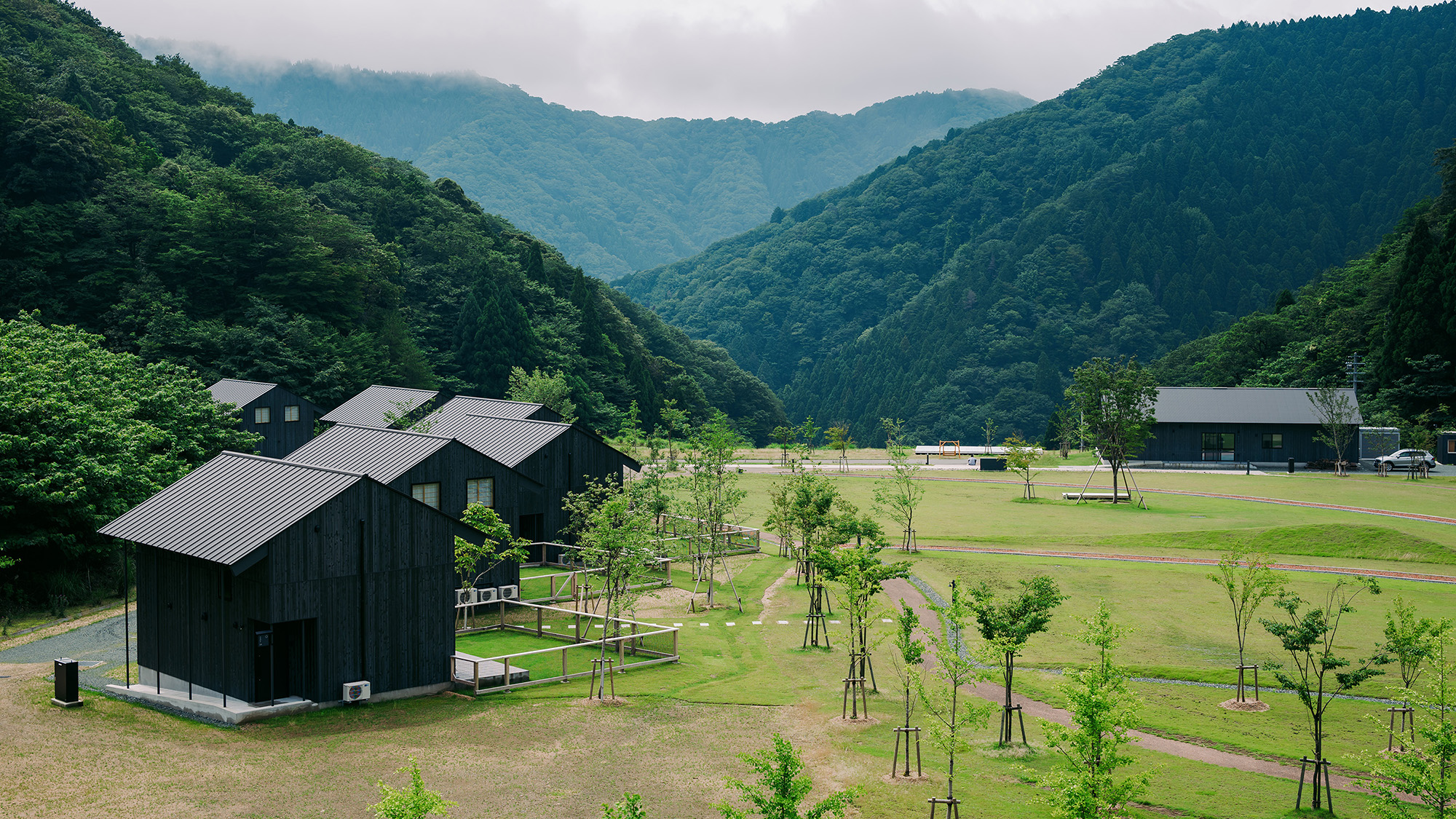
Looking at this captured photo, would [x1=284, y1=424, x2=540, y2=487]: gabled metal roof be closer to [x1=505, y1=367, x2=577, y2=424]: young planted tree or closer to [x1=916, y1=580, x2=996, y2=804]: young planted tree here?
[x1=916, y1=580, x2=996, y2=804]: young planted tree

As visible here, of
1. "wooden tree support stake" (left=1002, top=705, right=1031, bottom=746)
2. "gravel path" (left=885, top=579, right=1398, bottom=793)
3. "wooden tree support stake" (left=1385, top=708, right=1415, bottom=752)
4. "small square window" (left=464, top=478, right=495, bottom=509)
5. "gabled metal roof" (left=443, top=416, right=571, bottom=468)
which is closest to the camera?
"gravel path" (left=885, top=579, right=1398, bottom=793)

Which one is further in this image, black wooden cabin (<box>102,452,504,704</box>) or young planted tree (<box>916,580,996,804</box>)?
black wooden cabin (<box>102,452,504,704</box>)

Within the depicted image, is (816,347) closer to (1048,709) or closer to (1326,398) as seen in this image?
(1326,398)

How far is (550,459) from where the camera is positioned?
35594mm

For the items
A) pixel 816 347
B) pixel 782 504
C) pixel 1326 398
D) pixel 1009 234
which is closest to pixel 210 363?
pixel 782 504

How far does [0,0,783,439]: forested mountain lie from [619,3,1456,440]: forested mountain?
4746cm

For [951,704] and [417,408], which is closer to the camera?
[951,704]

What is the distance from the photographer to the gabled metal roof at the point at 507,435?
35.1 metres

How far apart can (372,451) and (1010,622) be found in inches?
823

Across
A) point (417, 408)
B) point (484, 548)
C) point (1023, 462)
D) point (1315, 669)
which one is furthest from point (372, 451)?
point (1023, 462)

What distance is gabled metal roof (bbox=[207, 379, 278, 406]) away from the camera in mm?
47844

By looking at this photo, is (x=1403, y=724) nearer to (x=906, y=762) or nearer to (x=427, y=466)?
(x=906, y=762)

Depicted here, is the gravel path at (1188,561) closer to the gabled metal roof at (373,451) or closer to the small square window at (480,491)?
the small square window at (480,491)

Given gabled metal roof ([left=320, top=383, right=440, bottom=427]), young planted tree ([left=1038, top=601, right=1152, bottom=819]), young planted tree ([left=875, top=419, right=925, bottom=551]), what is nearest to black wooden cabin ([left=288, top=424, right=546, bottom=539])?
gabled metal roof ([left=320, top=383, right=440, bottom=427])
